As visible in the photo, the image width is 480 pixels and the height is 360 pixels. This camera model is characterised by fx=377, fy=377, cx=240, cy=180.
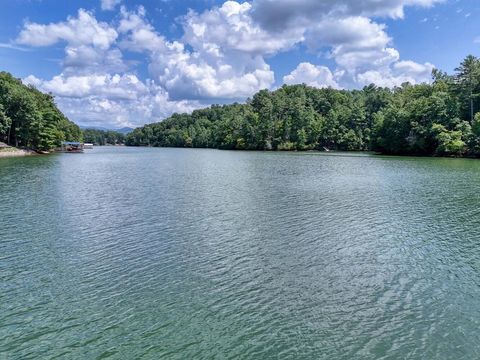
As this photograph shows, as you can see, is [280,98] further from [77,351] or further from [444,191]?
[77,351]

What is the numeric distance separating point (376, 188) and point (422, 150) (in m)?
61.1

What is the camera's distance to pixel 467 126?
7512 cm


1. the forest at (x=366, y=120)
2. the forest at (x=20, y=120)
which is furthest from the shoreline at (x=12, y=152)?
the forest at (x=366, y=120)

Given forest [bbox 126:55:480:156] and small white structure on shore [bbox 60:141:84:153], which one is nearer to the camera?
forest [bbox 126:55:480:156]

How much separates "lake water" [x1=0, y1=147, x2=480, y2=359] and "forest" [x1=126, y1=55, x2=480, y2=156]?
6427cm

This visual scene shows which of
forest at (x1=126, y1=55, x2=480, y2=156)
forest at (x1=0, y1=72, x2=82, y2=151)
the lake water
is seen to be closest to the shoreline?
forest at (x1=0, y1=72, x2=82, y2=151)

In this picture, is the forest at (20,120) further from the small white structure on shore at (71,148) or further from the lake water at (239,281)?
the lake water at (239,281)

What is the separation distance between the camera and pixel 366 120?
127 m

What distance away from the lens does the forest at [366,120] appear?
8025 centimetres

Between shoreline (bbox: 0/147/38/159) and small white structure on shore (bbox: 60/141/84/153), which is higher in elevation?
small white structure on shore (bbox: 60/141/84/153)

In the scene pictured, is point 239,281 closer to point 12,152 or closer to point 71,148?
point 12,152

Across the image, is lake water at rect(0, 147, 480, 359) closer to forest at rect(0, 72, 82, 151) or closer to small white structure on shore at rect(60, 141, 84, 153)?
forest at rect(0, 72, 82, 151)

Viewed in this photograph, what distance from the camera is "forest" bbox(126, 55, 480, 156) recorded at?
80250 millimetres

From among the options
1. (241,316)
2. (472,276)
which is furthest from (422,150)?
(241,316)
